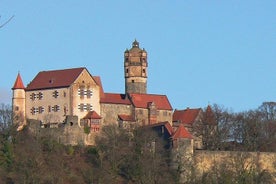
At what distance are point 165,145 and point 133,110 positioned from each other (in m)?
7.52

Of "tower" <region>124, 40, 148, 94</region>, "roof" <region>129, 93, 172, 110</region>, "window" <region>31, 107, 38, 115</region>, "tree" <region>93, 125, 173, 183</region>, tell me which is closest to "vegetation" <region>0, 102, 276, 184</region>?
"tree" <region>93, 125, 173, 183</region>

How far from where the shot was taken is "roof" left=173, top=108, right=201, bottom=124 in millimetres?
96875

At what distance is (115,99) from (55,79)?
473cm

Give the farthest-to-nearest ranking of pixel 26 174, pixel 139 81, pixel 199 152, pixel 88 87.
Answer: pixel 139 81 < pixel 88 87 < pixel 199 152 < pixel 26 174

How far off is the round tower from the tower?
30.4 feet

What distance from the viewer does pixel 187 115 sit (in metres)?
97.8

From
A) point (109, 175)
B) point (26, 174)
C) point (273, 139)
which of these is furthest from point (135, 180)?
point (273, 139)

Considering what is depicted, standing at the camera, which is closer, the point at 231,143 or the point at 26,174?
the point at 26,174

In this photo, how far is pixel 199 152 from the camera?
284ft

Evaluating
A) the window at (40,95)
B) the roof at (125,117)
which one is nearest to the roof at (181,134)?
the roof at (125,117)

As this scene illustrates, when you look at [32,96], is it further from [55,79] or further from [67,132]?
[67,132]

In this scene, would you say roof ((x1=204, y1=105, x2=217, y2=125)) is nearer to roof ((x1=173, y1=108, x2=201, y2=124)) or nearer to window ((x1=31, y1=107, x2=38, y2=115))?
roof ((x1=173, y1=108, x2=201, y2=124))

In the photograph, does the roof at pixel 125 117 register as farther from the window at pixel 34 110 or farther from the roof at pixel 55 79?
the window at pixel 34 110

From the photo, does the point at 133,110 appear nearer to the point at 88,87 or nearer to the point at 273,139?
the point at 88,87
